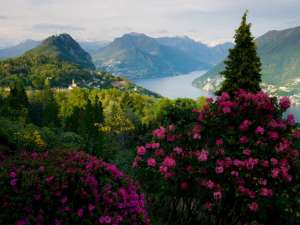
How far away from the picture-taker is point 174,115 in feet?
40.6

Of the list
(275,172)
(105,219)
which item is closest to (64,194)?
(105,219)

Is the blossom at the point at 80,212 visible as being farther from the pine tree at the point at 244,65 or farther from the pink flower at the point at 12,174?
the pine tree at the point at 244,65

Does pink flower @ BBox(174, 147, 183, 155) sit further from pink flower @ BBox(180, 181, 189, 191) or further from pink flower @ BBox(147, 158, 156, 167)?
pink flower @ BBox(180, 181, 189, 191)

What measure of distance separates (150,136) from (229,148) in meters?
3.28

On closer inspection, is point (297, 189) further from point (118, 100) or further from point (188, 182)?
point (118, 100)

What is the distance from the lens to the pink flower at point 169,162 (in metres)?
10.6

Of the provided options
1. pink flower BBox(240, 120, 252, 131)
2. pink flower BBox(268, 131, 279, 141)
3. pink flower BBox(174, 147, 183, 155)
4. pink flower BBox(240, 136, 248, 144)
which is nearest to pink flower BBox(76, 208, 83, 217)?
pink flower BBox(174, 147, 183, 155)

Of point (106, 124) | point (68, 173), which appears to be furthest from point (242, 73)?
point (106, 124)

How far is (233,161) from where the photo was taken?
10320mm

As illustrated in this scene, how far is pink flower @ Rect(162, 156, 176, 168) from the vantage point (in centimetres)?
1059

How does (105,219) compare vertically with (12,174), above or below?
below

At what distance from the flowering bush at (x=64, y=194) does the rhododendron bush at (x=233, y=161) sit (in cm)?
325

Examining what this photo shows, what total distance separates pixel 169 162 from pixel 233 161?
168cm

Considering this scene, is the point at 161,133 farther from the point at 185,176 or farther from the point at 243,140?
the point at 243,140
